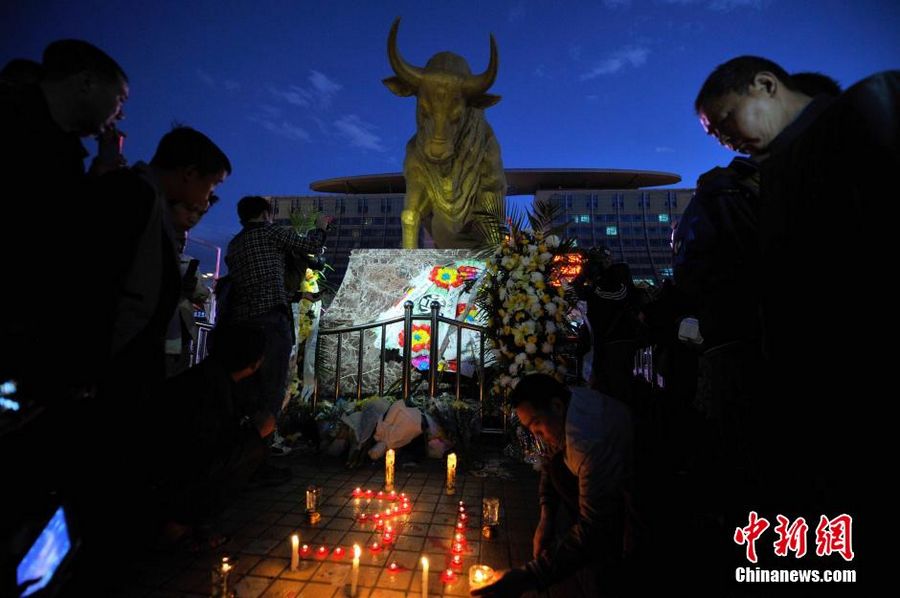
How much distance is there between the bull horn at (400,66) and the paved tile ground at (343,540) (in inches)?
285

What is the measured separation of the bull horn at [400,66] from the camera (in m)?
8.03

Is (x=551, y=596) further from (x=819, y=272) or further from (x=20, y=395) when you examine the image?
(x=20, y=395)

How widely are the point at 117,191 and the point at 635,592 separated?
9.79 feet

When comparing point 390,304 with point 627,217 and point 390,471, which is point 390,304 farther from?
point 627,217

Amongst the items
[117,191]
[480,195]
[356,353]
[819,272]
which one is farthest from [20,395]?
[480,195]

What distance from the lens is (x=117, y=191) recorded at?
60.6 inches

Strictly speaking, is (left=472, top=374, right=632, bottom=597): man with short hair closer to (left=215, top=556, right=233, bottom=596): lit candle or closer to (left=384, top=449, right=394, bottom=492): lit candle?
(left=215, top=556, right=233, bottom=596): lit candle

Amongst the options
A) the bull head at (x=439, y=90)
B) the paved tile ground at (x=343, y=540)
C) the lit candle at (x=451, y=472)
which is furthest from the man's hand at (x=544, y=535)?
the bull head at (x=439, y=90)

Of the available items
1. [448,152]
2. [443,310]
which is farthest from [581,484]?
[448,152]

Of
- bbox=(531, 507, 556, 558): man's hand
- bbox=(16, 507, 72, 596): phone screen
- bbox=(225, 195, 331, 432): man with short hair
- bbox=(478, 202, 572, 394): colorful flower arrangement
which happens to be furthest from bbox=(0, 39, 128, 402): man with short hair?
bbox=(478, 202, 572, 394): colorful flower arrangement

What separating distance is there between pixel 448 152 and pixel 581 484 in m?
7.14

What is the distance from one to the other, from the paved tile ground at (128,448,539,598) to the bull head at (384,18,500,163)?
623 centimetres

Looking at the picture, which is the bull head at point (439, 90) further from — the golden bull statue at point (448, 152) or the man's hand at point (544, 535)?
the man's hand at point (544, 535)

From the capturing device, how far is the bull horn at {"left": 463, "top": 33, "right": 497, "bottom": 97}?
26.3 feet
